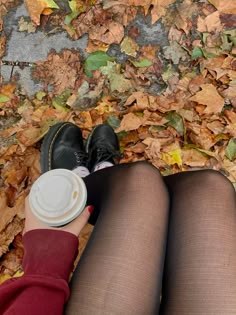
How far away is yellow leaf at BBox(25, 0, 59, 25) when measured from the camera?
2471mm

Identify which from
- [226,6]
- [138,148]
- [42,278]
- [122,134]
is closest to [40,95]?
[122,134]

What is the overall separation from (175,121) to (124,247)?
993mm

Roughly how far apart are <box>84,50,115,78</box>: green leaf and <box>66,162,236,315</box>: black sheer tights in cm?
89

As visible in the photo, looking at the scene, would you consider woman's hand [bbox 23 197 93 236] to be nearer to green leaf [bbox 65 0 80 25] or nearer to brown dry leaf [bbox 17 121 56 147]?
brown dry leaf [bbox 17 121 56 147]

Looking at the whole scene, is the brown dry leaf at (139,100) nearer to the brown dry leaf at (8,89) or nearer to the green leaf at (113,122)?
the green leaf at (113,122)

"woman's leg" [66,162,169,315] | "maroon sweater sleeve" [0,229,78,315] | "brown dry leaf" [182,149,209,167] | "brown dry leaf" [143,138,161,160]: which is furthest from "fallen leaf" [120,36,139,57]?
"maroon sweater sleeve" [0,229,78,315]

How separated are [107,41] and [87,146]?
62 cm

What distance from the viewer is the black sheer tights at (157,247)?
1342mm

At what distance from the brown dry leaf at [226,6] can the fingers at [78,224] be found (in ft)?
4.79

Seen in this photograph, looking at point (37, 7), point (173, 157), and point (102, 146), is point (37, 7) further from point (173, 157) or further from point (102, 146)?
point (173, 157)

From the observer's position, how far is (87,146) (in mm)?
2178

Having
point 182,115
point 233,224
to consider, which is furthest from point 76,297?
point 182,115

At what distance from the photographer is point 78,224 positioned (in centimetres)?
145

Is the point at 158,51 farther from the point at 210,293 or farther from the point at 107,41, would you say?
the point at 210,293
